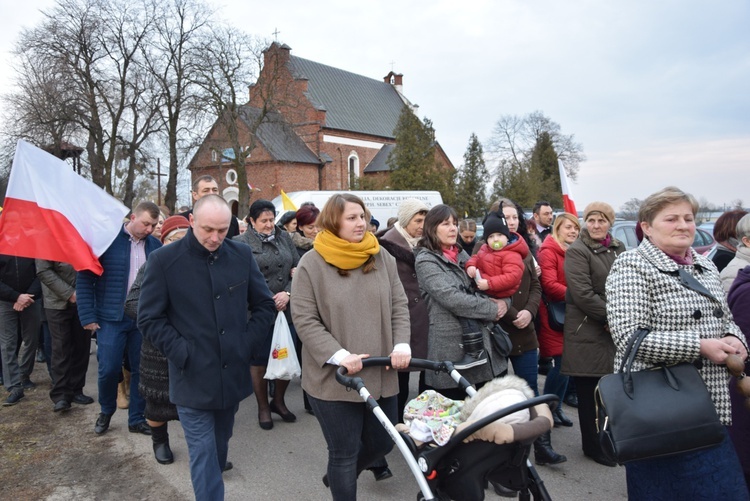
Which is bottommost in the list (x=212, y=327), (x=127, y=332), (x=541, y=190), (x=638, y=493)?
(x=638, y=493)

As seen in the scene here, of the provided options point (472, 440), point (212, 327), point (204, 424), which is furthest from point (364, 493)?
point (472, 440)

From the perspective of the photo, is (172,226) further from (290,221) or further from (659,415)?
(659,415)

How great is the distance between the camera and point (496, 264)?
186 inches

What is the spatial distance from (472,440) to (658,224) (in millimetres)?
1461

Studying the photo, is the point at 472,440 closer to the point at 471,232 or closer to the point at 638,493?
the point at 638,493

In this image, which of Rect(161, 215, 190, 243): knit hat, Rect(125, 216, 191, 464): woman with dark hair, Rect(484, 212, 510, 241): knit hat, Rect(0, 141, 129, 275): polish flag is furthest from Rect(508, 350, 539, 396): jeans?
Rect(0, 141, 129, 275): polish flag

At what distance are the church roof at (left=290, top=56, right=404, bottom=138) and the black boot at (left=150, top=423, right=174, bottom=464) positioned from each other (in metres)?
44.4

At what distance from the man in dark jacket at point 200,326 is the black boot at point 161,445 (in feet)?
4.46

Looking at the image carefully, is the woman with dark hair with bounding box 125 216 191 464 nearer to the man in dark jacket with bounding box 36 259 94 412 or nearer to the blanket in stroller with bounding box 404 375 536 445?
the man in dark jacket with bounding box 36 259 94 412

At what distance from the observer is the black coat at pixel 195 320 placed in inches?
130

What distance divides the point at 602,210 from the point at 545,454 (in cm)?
198

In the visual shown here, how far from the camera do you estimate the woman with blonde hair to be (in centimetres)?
511

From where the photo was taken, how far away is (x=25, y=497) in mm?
4055

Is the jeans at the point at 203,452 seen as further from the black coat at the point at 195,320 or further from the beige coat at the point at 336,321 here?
the beige coat at the point at 336,321
